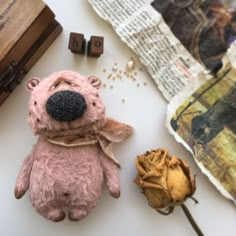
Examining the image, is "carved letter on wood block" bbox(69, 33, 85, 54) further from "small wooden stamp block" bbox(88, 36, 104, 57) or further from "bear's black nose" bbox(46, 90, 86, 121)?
"bear's black nose" bbox(46, 90, 86, 121)

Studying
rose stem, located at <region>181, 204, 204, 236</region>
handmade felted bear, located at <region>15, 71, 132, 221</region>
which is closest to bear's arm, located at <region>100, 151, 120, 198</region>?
handmade felted bear, located at <region>15, 71, 132, 221</region>

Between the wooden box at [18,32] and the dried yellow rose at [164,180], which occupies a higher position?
the wooden box at [18,32]

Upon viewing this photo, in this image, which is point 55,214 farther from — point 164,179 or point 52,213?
point 164,179

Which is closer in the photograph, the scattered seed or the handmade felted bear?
the handmade felted bear

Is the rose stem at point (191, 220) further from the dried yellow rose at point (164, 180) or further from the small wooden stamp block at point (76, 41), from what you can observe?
the small wooden stamp block at point (76, 41)

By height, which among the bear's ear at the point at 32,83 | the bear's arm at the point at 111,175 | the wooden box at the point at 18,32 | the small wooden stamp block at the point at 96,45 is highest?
the wooden box at the point at 18,32

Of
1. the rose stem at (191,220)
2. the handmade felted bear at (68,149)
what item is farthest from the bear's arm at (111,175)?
the rose stem at (191,220)

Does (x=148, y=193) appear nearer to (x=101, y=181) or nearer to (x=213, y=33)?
(x=101, y=181)
